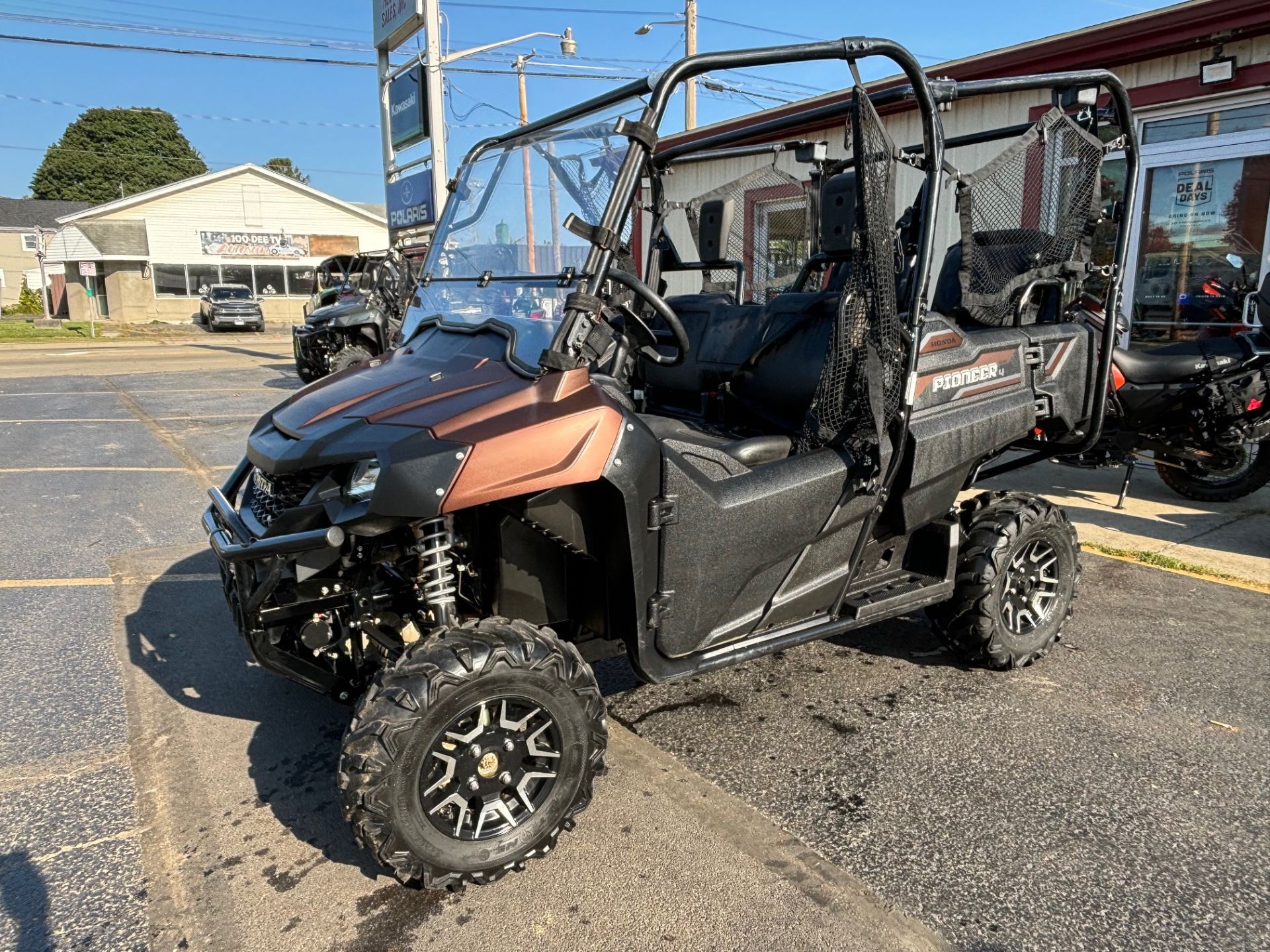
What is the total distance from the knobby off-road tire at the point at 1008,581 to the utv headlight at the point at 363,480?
2.46 m

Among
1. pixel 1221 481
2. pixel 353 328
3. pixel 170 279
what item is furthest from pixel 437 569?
pixel 170 279

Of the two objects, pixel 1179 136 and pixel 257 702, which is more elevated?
pixel 1179 136

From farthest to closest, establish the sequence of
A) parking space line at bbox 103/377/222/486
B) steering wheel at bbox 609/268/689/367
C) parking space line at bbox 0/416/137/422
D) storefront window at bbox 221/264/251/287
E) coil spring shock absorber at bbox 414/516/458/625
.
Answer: storefront window at bbox 221/264/251/287, parking space line at bbox 0/416/137/422, parking space line at bbox 103/377/222/486, steering wheel at bbox 609/268/689/367, coil spring shock absorber at bbox 414/516/458/625

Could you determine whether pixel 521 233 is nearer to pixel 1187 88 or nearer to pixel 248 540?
pixel 248 540

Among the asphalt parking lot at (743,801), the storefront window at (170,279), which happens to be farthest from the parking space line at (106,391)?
the storefront window at (170,279)

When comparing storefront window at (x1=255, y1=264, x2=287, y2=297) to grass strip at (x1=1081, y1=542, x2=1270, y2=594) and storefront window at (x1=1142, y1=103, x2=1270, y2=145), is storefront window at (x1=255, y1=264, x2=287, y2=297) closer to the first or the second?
storefront window at (x1=1142, y1=103, x2=1270, y2=145)

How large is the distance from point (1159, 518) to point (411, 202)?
12.4 metres

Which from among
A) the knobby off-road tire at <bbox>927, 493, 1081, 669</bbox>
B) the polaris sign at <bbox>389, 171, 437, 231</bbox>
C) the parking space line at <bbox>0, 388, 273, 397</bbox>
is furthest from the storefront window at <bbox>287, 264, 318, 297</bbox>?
the knobby off-road tire at <bbox>927, 493, 1081, 669</bbox>

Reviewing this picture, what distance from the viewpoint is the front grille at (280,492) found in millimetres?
2863

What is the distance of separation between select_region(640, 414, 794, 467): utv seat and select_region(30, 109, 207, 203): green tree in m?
76.4

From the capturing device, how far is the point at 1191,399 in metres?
5.90

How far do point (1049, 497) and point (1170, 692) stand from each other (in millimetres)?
3485

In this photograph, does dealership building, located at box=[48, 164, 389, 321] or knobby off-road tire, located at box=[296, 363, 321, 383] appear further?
dealership building, located at box=[48, 164, 389, 321]

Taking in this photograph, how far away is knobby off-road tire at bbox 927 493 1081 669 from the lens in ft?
12.6
